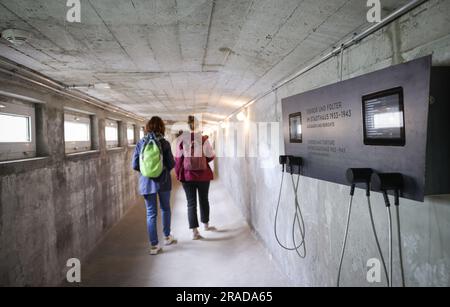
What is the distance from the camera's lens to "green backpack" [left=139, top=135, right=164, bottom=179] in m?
3.34

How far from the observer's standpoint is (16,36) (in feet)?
5.23

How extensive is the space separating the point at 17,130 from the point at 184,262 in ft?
7.03

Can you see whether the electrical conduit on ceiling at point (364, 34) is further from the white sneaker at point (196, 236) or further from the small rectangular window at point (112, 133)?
the small rectangular window at point (112, 133)

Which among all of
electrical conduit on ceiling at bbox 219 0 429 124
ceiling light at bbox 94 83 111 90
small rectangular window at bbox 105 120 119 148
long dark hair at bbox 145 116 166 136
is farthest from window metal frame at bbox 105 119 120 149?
electrical conduit on ceiling at bbox 219 0 429 124

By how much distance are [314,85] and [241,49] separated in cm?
62

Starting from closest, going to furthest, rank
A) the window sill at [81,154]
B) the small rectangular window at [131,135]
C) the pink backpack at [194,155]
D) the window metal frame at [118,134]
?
the window sill at [81,154]
the pink backpack at [194,155]
the window metal frame at [118,134]
the small rectangular window at [131,135]

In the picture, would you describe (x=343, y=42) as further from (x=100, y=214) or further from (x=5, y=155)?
(x=100, y=214)

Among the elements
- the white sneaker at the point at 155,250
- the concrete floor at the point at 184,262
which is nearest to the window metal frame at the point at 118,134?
the concrete floor at the point at 184,262

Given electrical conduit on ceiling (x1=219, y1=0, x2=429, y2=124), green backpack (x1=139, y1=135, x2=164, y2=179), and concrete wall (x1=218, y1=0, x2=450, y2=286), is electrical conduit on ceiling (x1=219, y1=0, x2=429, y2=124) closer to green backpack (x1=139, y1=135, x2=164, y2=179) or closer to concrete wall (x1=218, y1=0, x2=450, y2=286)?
concrete wall (x1=218, y1=0, x2=450, y2=286)

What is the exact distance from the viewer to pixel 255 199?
4105mm

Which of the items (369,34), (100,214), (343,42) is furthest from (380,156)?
(100,214)

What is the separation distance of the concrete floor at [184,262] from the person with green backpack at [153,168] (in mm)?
336

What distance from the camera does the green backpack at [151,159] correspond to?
334 cm

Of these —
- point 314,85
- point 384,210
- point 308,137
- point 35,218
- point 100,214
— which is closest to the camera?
point 384,210
